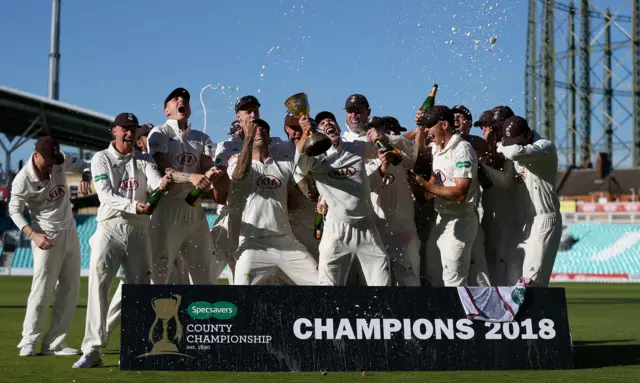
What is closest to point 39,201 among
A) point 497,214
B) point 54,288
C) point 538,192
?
point 54,288

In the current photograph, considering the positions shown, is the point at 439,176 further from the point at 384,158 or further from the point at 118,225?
the point at 118,225

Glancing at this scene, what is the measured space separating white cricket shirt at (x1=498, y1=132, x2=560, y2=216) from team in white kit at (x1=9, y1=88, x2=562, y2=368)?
2cm

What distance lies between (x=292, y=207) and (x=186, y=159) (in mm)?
1251

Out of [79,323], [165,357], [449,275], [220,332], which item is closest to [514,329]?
[449,275]

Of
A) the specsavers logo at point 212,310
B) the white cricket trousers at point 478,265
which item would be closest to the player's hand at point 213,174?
the specsavers logo at point 212,310

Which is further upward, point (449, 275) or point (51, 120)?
point (51, 120)

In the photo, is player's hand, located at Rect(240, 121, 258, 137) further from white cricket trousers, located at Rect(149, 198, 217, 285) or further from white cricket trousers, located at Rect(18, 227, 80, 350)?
white cricket trousers, located at Rect(18, 227, 80, 350)

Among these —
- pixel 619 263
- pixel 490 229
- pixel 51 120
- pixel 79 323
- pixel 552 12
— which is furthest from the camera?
pixel 552 12

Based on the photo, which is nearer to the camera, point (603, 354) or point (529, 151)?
point (529, 151)

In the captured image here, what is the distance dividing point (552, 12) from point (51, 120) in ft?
108

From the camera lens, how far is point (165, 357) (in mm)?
7445

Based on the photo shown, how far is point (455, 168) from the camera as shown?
27.5 feet

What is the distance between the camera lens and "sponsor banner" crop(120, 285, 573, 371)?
745 cm

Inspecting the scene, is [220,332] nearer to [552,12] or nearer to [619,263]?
[619,263]
